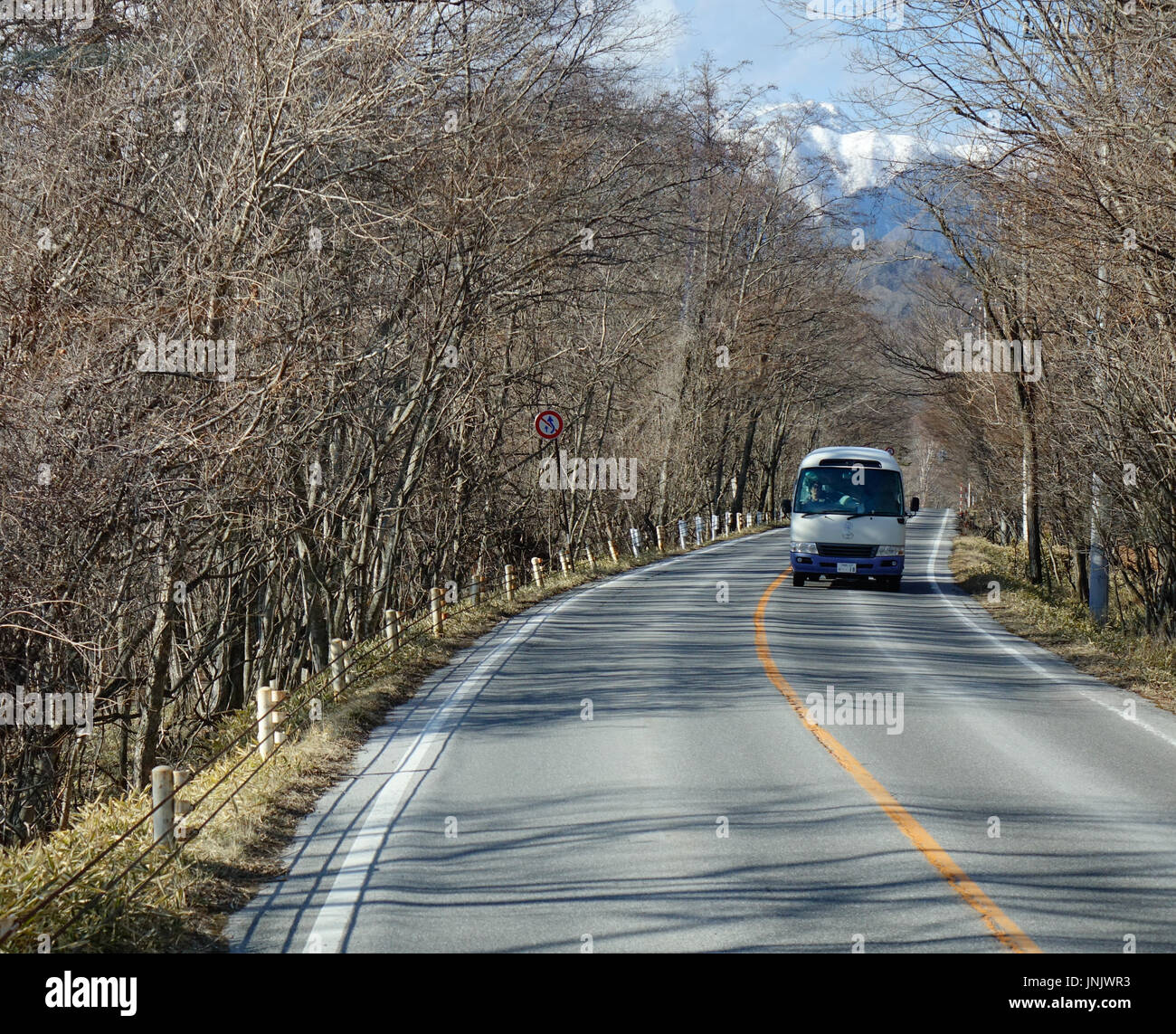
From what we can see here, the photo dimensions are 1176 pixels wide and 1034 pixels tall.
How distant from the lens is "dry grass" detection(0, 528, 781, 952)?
5344mm

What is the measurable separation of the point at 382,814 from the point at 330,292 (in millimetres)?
9781

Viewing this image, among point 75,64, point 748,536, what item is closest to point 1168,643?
point 75,64

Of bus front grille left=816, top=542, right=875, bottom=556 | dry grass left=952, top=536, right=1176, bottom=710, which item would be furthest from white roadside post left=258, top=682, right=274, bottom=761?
bus front grille left=816, top=542, right=875, bottom=556

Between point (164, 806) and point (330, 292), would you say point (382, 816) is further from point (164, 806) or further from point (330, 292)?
point (330, 292)

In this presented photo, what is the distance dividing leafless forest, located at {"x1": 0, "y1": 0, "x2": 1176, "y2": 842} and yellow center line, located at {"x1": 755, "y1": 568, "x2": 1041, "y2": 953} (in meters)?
5.33

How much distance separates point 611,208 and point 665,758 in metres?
11.5

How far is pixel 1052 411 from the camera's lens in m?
24.6

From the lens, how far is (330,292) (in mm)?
15820

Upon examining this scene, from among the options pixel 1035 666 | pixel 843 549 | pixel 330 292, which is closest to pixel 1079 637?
pixel 1035 666

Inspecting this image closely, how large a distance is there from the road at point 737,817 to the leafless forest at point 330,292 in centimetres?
293

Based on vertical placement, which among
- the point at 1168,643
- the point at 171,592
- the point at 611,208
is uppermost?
the point at 611,208

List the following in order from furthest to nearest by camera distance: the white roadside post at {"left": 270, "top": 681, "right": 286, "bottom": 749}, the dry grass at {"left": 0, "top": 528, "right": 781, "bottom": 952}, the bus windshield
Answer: the bus windshield, the white roadside post at {"left": 270, "top": 681, "right": 286, "bottom": 749}, the dry grass at {"left": 0, "top": 528, "right": 781, "bottom": 952}

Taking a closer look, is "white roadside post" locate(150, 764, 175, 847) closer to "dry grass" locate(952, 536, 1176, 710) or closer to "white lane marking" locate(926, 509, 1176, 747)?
"white lane marking" locate(926, 509, 1176, 747)
